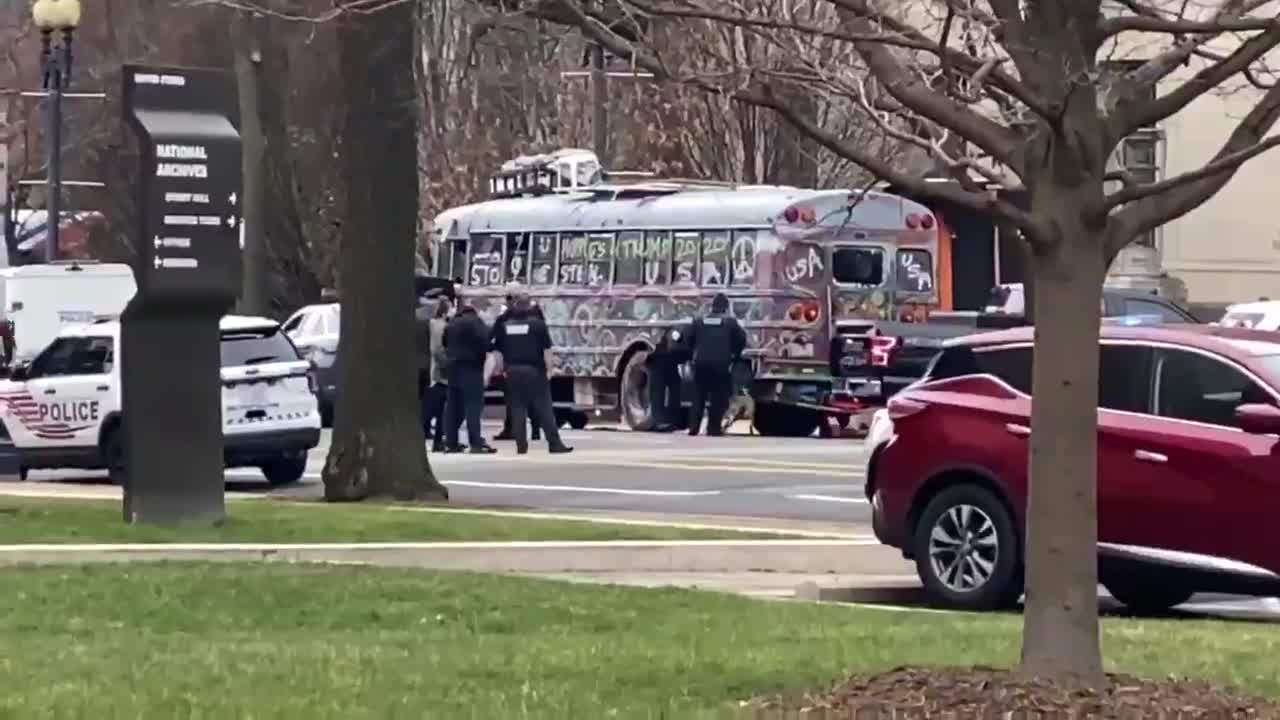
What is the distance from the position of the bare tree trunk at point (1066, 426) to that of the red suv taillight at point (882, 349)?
74.6 feet

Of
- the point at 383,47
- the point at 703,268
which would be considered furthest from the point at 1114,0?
the point at 703,268

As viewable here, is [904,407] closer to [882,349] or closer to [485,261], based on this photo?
[882,349]

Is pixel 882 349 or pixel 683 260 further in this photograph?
pixel 683 260

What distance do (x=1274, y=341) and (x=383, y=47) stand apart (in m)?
8.39

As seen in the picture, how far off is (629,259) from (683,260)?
1.08 m

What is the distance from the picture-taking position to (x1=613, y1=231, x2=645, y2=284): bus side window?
116 feet

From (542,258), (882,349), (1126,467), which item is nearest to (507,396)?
(882,349)

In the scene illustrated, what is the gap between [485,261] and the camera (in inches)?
1500

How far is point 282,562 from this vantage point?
14375mm

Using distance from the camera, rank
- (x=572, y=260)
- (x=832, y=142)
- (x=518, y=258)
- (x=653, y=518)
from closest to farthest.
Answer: (x=832, y=142)
(x=653, y=518)
(x=572, y=260)
(x=518, y=258)

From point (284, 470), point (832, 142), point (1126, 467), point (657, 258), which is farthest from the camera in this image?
point (657, 258)

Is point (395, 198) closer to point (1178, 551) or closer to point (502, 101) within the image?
point (1178, 551)

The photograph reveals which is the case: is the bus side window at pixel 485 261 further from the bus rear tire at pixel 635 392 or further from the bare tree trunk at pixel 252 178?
the bare tree trunk at pixel 252 178

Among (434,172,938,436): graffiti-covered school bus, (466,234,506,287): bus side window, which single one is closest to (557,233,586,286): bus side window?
(434,172,938,436): graffiti-covered school bus
